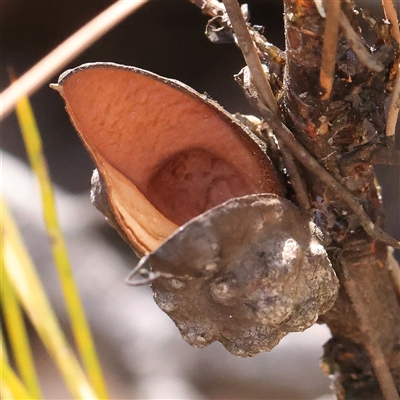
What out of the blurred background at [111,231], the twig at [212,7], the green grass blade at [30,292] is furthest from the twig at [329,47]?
the blurred background at [111,231]

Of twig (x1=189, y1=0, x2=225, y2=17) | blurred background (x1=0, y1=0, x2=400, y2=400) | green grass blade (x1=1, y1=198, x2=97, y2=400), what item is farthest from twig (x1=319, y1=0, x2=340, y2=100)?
blurred background (x1=0, y1=0, x2=400, y2=400)

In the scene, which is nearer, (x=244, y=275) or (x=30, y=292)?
(x=244, y=275)

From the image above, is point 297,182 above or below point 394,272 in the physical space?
above

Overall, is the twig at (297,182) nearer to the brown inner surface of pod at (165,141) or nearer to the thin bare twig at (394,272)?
the brown inner surface of pod at (165,141)

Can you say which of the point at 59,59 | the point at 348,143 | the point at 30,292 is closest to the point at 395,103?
the point at 348,143

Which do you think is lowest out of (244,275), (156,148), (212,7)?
(244,275)

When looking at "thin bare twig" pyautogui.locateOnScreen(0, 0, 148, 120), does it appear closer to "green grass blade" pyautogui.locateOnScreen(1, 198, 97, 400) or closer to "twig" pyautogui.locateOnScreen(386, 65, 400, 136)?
"green grass blade" pyautogui.locateOnScreen(1, 198, 97, 400)

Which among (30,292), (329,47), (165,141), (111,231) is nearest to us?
(329,47)

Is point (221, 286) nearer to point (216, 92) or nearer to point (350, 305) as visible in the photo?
point (350, 305)

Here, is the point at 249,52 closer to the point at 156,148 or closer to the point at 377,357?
the point at 156,148

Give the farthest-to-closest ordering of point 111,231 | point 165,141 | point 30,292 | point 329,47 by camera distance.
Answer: point 111,231 < point 30,292 < point 165,141 < point 329,47
